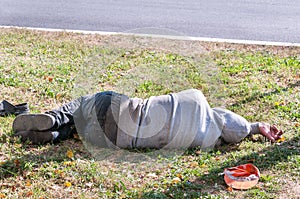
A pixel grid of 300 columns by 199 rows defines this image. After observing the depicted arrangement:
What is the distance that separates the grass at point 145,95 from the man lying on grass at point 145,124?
4.2 inches

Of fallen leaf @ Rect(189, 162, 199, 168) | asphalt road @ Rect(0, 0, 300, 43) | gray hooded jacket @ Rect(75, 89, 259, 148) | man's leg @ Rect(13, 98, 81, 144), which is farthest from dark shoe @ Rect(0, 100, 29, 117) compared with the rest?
asphalt road @ Rect(0, 0, 300, 43)

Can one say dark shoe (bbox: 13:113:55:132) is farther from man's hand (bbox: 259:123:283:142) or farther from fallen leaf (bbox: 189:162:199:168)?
man's hand (bbox: 259:123:283:142)

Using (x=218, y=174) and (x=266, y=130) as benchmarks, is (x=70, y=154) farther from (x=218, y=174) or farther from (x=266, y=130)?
(x=266, y=130)

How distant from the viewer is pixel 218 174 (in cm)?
387

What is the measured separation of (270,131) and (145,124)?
109cm

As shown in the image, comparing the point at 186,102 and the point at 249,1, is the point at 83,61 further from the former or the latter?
→ the point at 249,1

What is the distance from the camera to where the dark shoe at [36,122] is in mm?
4270

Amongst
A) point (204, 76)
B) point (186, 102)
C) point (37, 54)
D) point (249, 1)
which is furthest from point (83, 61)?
point (249, 1)

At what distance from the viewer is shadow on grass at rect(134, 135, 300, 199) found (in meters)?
3.62

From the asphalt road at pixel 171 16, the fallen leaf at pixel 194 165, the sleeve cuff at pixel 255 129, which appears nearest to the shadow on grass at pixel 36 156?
the fallen leaf at pixel 194 165

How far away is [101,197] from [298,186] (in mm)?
1378

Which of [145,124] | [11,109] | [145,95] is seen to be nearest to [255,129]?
[145,124]

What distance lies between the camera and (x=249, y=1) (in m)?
10.4

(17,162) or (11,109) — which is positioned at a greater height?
(11,109)
